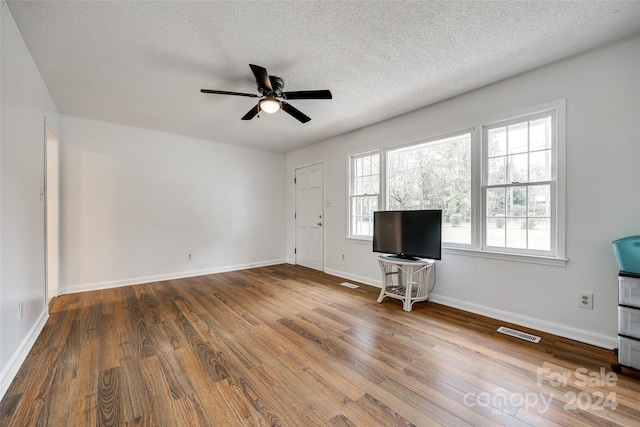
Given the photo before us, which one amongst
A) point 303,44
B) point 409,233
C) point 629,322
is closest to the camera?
point 629,322

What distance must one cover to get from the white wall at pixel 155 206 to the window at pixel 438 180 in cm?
298

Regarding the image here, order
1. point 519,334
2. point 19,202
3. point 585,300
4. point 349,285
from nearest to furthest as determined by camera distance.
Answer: point 19,202 < point 585,300 < point 519,334 < point 349,285

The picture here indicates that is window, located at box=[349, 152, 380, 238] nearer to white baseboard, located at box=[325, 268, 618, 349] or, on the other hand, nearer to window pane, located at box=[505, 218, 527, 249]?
white baseboard, located at box=[325, 268, 618, 349]

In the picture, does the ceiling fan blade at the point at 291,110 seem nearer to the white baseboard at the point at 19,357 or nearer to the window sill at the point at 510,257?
the window sill at the point at 510,257

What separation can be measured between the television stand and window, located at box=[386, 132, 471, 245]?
0.52 m

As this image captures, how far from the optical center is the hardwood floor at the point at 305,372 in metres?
1.50

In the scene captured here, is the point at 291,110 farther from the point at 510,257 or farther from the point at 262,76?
the point at 510,257

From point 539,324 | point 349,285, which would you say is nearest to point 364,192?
point 349,285

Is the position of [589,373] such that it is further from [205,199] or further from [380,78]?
[205,199]

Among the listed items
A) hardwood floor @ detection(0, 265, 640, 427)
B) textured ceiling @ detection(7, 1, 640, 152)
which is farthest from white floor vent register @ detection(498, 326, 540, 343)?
textured ceiling @ detection(7, 1, 640, 152)

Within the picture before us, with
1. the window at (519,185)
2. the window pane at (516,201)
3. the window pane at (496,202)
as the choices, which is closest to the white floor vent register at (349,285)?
the window at (519,185)

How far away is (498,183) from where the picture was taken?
286 cm

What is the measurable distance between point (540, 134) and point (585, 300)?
1.59 m

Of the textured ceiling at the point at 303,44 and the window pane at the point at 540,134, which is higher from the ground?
the textured ceiling at the point at 303,44
